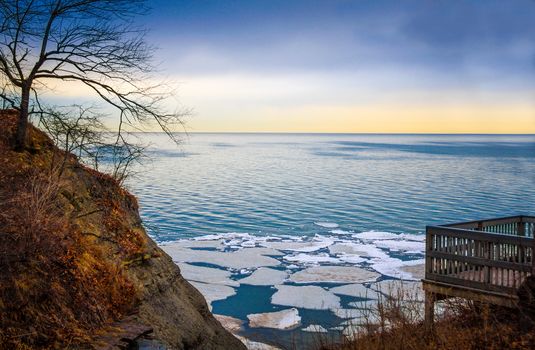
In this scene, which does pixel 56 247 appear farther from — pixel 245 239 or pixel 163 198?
pixel 163 198

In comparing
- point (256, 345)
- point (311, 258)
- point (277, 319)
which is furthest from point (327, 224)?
point (256, 345)

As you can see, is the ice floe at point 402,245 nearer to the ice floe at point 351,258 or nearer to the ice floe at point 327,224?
the ice floe at point 351,258

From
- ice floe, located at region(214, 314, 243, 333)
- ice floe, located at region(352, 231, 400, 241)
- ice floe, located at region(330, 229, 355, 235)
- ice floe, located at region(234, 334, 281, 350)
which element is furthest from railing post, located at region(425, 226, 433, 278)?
ice floe, located at region(330, 229, 355, 235)

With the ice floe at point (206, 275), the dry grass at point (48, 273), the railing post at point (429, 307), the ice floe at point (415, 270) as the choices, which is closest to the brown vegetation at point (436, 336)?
the railing post at point (429, 307)

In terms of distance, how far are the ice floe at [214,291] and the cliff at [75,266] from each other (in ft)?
22.6

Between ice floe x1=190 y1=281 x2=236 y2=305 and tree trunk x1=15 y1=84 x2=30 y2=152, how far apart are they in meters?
10.8

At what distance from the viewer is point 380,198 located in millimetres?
53031

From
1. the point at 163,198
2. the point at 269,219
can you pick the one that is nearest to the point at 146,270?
the point at 269,219

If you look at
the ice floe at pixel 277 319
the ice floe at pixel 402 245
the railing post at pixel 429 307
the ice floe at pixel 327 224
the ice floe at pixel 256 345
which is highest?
the railing post at pixel 429 307

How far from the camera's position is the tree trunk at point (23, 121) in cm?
1210

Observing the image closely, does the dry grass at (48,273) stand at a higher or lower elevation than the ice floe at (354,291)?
higher

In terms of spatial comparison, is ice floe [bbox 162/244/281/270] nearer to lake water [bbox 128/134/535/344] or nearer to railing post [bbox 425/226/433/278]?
lake water [bbox 128/134/535/344]

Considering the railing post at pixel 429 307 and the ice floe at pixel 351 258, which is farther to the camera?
the ice floe at pixel 351 258

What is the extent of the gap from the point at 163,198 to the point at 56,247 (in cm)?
→ 4290
